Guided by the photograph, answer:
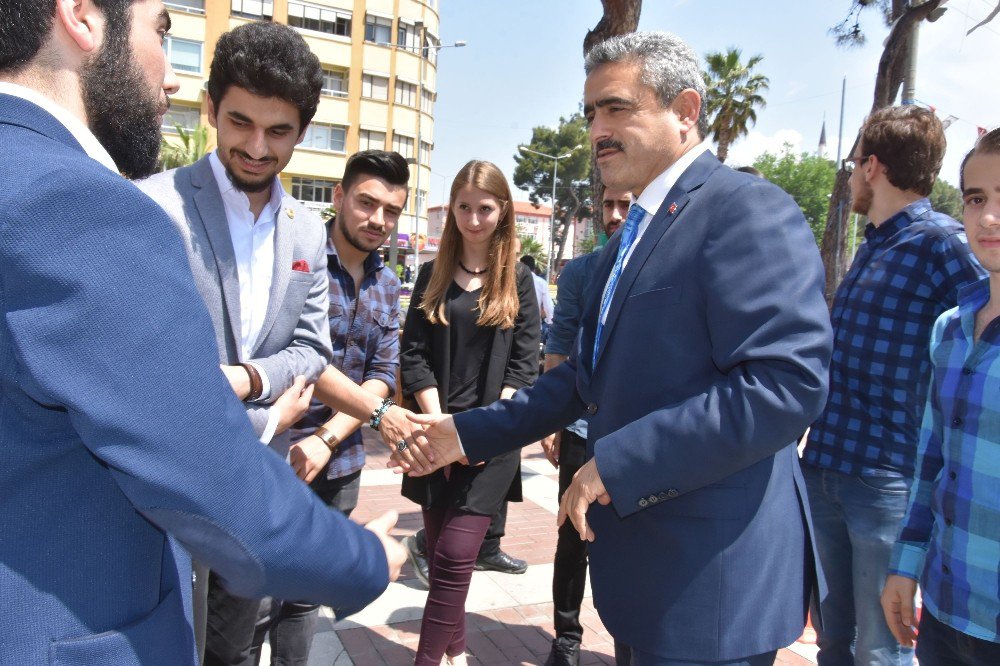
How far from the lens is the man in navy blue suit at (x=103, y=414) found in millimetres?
903

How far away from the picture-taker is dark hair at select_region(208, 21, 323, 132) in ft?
7.20

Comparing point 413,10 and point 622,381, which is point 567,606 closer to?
point 622,381

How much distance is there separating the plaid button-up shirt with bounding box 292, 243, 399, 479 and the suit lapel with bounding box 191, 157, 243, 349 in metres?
0.93

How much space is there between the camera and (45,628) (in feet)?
3.30

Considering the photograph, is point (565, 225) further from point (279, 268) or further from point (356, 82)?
point (279, 268)

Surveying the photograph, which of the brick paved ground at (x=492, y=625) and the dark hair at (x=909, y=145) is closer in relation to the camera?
the dark hair at (x=909, y=145)

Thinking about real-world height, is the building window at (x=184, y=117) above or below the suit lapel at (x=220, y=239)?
above

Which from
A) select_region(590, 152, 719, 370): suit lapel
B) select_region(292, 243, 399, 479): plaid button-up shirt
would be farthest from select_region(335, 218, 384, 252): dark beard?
select_region(590, 152, 719, 370): suit lapel

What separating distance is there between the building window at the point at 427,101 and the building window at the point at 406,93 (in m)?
0.61

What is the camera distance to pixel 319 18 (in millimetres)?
42656

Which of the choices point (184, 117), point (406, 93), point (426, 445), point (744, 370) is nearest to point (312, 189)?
point (184, 117)

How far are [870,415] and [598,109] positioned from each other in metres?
1.55

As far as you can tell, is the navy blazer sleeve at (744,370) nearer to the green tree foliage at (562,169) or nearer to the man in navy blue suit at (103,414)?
the man in navy blue suit at (103,414)

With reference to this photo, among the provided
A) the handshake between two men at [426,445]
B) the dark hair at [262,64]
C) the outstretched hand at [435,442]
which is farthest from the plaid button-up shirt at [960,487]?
the dark hair at [262,64]
